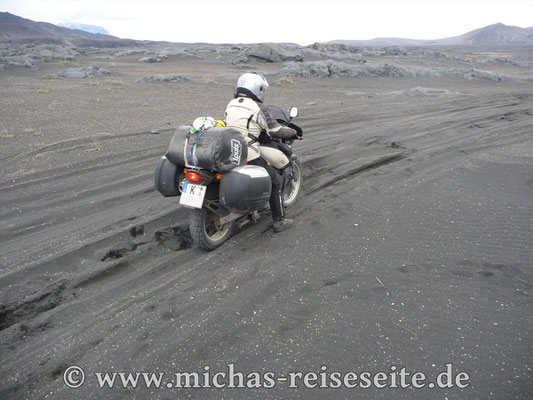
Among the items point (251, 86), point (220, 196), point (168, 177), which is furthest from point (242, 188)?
point (251, 86)

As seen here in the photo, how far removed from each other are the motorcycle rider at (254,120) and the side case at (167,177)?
2.82ft

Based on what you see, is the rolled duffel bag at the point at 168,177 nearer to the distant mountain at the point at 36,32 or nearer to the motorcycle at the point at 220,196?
the motorcycle at the point at 220,196

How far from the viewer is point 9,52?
4056cm

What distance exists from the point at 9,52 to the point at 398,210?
154ft

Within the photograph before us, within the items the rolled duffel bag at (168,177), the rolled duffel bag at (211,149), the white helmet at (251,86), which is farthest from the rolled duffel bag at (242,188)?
the white helmet at (251,86)

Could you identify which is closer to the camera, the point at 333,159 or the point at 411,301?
the point at 411,301

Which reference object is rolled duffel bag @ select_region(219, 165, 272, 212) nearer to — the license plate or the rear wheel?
the license plate

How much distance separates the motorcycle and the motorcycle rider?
0.26 metres

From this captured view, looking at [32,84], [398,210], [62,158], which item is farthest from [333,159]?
[32,84]

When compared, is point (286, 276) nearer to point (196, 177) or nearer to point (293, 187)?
point (196, 177)

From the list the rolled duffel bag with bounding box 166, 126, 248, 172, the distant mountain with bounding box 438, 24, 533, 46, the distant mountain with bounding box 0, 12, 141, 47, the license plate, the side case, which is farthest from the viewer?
the distant mountain with bounding box 438, 24, 533, 46

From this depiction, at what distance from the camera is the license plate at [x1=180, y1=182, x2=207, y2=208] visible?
14.1 feet

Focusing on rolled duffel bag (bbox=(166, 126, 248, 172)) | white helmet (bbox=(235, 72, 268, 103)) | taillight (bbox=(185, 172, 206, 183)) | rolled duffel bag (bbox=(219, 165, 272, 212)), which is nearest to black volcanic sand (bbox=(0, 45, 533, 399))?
rolled duffel bag (bbox=(219, 165, 272, 212))

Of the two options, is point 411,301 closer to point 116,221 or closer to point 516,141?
point 116,221
